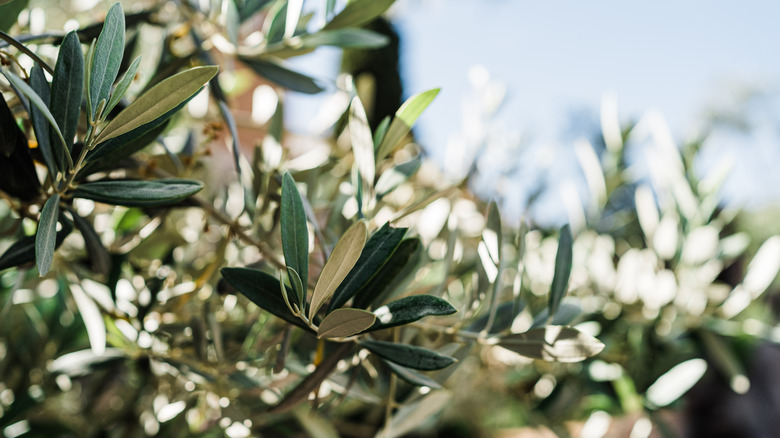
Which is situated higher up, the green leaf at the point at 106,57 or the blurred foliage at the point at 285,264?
the green leaf at the point at 106,57

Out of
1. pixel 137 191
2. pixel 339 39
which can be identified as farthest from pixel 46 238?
pixel 339 39

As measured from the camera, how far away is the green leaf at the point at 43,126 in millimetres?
281

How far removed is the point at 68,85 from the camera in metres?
0.27

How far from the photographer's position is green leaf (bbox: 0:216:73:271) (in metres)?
0.31

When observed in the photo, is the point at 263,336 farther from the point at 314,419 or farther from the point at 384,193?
the point at 384,193

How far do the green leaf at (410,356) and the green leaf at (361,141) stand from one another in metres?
0.10

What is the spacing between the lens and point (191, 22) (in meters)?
0.48

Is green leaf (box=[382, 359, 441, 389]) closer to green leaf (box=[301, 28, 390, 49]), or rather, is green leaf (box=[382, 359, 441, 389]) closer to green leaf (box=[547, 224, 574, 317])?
green leaf (box=[547, 224, 574, 317])

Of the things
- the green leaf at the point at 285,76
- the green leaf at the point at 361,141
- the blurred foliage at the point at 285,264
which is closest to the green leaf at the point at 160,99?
the blurred foliage at the point at 285,264

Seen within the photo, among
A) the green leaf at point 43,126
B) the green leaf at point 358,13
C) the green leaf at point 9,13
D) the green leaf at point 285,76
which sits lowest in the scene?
the green leaf at point 285,76

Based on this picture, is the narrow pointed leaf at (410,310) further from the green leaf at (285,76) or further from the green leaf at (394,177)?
the green leaf at (285,76)

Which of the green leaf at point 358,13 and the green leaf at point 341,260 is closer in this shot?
the green leaf at point 341,260

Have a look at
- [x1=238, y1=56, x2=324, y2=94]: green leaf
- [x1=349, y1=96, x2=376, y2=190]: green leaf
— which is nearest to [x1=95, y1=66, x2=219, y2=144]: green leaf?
[x1=349, y1=96, x2=376, y2=190]: green leaf

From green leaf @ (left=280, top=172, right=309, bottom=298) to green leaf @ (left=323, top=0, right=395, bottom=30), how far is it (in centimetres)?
19
